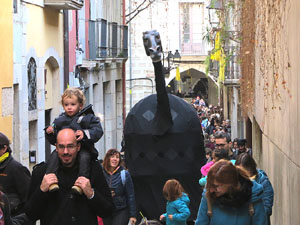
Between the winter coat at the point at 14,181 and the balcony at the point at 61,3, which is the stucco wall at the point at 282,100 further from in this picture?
the balcony at the point at 61,3

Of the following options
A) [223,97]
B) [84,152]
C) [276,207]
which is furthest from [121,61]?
[84,152]

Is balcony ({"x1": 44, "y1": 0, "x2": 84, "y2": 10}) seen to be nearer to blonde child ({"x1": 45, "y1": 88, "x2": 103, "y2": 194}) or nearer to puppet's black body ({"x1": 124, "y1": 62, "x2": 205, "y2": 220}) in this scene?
puppet's black body ({"x1": 124, "y1": 62, "x2": 205, "y2": 220})

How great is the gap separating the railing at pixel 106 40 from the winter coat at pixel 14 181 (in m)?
17.9

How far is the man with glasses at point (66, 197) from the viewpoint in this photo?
267 inches

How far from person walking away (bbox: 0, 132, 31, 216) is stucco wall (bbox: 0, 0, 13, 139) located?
23.6ft

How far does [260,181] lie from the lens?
950 cm

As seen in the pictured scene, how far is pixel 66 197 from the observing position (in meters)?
6.86

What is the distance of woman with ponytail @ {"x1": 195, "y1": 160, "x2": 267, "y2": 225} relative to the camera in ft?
22.3

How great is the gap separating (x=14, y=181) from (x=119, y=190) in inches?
138

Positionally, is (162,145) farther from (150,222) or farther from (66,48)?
(66,48)

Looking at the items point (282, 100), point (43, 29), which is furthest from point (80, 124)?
point (43, 29)

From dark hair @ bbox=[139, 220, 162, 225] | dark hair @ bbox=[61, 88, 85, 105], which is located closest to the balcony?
dark hair @ bbox=[139, 220, 162, 225]

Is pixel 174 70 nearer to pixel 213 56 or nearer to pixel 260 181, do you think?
pixel 213 56

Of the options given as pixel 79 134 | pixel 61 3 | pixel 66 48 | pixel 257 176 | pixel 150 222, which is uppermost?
pixel 61 3
